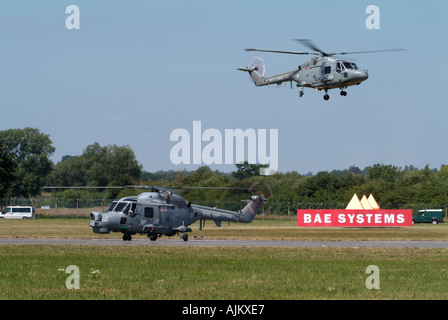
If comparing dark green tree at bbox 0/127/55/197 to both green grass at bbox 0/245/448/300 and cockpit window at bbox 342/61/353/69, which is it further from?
green grass at bbox 0/245/448/300

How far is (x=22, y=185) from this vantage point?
17788 cm

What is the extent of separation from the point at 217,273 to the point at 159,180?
11991 cm

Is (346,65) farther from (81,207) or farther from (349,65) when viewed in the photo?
(81,207)

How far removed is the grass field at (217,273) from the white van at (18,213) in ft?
204

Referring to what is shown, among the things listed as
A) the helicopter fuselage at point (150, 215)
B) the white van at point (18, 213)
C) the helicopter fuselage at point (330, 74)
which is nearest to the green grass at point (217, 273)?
the helicopter fuselage at point (150, 215)

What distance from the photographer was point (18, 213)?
10300 cm

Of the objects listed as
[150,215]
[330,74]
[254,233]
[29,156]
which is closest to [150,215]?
[150,215]

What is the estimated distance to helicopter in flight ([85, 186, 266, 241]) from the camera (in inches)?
1795

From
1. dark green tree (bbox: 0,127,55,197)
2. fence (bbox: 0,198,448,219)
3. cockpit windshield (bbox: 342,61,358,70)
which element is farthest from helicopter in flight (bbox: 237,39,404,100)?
dark green tree (bbox: 0,127,55,197)

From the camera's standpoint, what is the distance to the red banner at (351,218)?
82375mm

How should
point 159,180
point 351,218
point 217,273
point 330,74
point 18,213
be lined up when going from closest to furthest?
point 217,273 < point 330,74 < point 351,218 < point 18,213 < point 159,180

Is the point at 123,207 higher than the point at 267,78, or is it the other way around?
the point at 267,78

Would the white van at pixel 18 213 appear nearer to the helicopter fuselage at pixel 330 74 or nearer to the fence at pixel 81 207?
the fence at pixel 81 207
